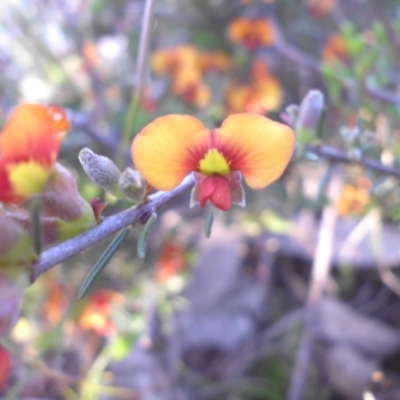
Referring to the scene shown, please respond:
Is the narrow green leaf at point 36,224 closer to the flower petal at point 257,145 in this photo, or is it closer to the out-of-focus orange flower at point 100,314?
the flower petal at point 257,145

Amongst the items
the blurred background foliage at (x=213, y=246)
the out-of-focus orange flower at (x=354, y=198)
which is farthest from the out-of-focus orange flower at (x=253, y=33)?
the out-of-focus orange flower at (x=354, y=198)

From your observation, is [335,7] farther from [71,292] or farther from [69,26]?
[71,292]

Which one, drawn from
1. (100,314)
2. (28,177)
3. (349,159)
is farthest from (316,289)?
(28,177)

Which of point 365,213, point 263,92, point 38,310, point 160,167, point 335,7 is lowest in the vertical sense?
point 38,310

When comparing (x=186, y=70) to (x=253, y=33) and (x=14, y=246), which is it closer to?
(x=253, y=33)

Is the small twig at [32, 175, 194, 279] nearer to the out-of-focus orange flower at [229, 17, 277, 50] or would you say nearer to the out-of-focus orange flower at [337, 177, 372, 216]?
the out-of-focus orange flower at [337, 177, 372, 216]

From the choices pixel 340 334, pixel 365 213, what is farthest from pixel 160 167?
pixel 340 334

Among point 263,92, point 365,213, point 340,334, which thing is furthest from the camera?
point 263,92

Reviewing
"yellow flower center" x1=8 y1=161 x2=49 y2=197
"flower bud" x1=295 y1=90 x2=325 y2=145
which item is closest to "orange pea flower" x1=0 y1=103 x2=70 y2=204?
"yellow flower center" x1=8 y1=161 x2=49 y2=197
